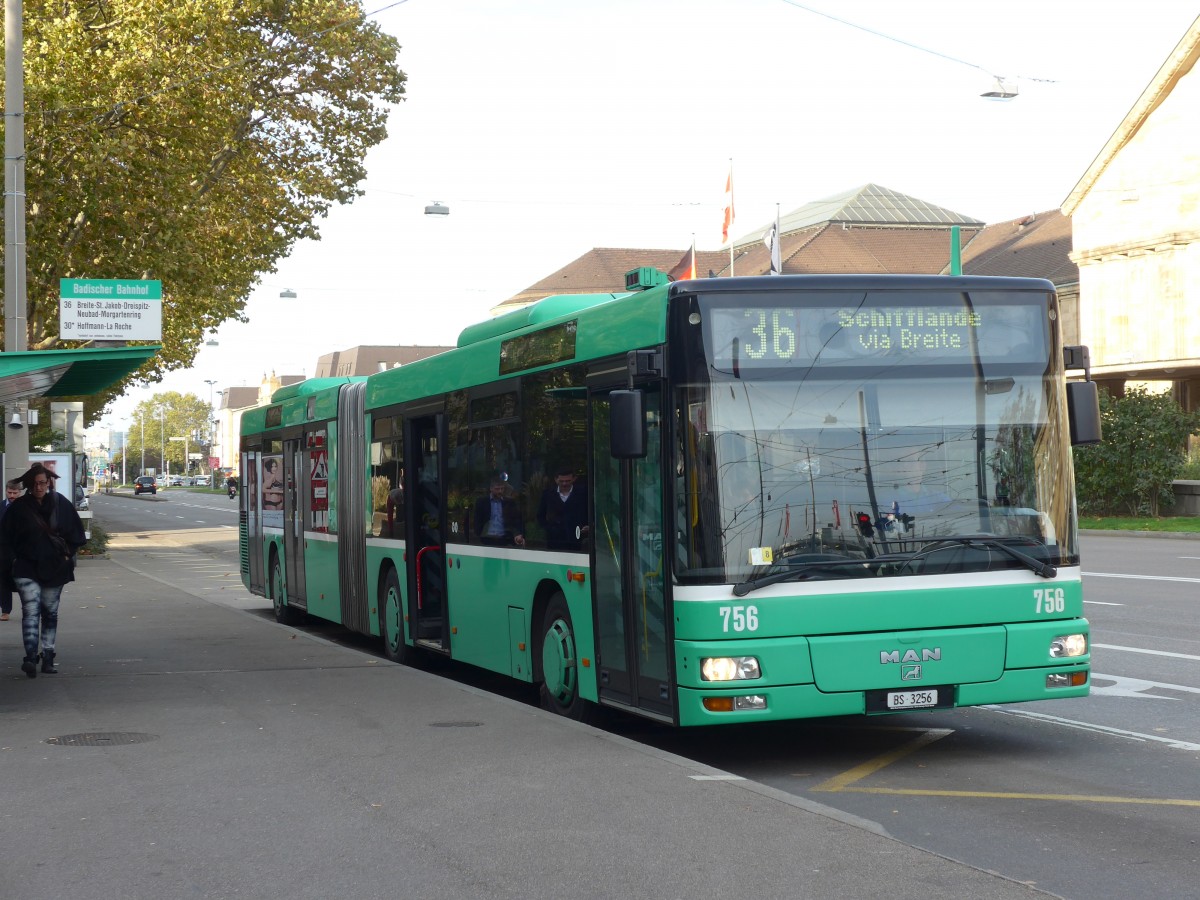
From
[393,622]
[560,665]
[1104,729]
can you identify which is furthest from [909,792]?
[393,622]

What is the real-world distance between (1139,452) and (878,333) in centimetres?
3235

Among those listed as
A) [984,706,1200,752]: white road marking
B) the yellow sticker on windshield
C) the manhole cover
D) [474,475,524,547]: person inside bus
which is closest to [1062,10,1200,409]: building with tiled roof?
[984,706,1200,752]: white road marking

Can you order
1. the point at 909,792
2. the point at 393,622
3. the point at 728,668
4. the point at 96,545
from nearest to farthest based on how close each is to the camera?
the point at 909,792
the point at 728,668
the point at 393,622
the point at 96,545

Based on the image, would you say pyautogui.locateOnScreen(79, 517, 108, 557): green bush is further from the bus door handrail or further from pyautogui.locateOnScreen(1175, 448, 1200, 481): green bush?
pyautogui.locateOnScreen(1175, 448, 1200, 481): green bush

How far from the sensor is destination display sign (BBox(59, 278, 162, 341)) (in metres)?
23.6

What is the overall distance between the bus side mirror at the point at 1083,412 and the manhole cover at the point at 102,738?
5.90 metres

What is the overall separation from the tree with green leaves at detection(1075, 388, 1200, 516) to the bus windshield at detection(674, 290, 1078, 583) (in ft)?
102

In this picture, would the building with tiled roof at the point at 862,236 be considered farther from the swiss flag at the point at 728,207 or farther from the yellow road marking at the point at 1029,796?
the yellow road marking at the point at 1029,796

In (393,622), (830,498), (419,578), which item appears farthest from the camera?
(393,622)

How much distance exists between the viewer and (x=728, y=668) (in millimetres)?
8281

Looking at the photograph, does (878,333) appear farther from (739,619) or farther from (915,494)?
(739,619)

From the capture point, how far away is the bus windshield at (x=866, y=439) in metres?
8.39

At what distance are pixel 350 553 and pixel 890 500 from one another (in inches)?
346

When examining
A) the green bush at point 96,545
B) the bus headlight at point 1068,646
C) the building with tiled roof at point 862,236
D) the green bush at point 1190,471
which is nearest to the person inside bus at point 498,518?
the bus headlight at point 1068,646
